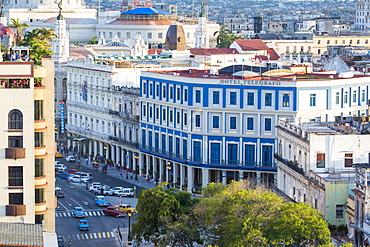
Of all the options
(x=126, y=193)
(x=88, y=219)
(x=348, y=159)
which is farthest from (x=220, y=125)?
(x=348, y=159)

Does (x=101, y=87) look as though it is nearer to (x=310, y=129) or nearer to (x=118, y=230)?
(x=118, y=230)

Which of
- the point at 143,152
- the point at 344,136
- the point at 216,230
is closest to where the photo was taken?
the point at 216,230

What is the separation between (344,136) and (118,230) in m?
27.3

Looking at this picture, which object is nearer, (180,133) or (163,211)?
(163,211)

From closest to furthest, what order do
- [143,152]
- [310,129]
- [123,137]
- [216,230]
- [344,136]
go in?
[216,230] < [344,136] < [310,129] < [143,152] < [123,137]

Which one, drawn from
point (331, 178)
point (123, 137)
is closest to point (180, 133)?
point (123, 137)

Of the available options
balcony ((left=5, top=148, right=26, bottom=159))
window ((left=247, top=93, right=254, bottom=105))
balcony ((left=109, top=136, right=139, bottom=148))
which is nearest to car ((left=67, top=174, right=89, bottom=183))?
balcony ((left=109, top=136, right=139, bottom=148))

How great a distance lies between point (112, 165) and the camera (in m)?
152

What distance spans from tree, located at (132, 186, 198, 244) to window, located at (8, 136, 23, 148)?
2139cm

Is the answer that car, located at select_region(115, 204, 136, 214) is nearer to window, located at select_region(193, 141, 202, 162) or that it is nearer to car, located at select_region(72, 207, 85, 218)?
car, located at select_region(72, 207, 85, 218)

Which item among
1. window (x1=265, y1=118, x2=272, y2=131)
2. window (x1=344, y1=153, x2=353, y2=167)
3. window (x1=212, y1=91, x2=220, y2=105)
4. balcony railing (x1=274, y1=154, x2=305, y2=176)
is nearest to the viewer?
window (x1=344, y1=153, x2=353, y2=167)

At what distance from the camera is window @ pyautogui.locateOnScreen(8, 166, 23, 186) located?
2886 inches

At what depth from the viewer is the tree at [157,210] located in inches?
3681

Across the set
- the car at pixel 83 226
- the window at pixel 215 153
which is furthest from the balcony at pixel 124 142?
the car at pixel 83 226
